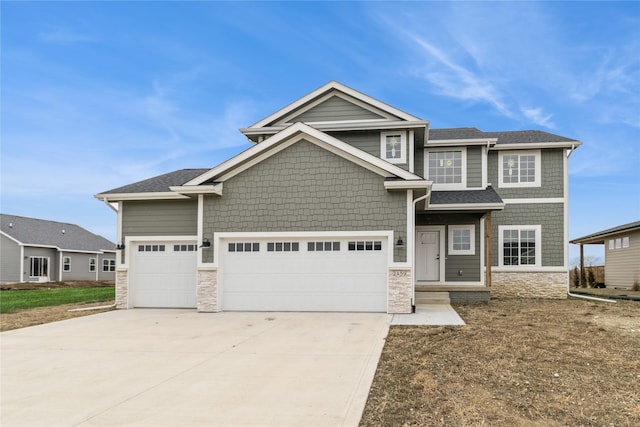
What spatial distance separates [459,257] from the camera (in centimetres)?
1744

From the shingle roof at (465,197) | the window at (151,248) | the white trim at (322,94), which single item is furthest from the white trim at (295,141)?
the white trim at (322,94)

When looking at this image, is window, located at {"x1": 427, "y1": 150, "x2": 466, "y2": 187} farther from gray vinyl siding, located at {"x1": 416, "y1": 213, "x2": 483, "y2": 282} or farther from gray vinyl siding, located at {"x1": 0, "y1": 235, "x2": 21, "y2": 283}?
gray vinyl siding, located at {"x1": 0, "y1": 235, "x2": 21, "y2": 283}

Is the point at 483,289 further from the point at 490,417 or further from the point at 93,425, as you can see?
the point at 93,425

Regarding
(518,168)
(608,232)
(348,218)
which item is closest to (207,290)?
(348,218)

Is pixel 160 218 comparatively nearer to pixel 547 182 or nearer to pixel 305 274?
pixel 305 274

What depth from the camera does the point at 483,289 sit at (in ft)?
52.0

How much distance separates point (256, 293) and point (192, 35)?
8.17m

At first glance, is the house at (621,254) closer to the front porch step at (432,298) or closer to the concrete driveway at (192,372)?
the front porch step at (432,298)

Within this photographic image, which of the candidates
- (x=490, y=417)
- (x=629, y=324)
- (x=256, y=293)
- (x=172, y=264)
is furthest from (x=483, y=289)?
(x=490, y=417)

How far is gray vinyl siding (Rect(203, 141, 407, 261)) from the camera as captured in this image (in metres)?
13.1

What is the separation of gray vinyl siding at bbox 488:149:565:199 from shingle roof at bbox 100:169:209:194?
36.6 ft

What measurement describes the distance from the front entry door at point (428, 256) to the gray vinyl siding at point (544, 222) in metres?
2.44

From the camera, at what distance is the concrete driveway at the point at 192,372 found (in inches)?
212

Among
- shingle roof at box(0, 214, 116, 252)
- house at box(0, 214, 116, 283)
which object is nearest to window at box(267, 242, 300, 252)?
house at box(0, 214, 116, 283)
